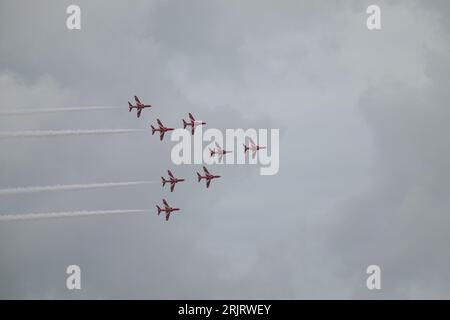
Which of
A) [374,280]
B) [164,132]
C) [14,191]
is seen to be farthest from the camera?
[374,280]

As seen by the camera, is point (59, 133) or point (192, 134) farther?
point (192, 134)

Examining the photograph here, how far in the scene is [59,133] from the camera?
9206 cm

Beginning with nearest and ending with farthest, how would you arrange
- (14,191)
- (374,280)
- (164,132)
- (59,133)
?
(14,191), (59,133), (164,132), (374,280)

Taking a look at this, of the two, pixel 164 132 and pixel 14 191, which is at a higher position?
pixel 164 132
